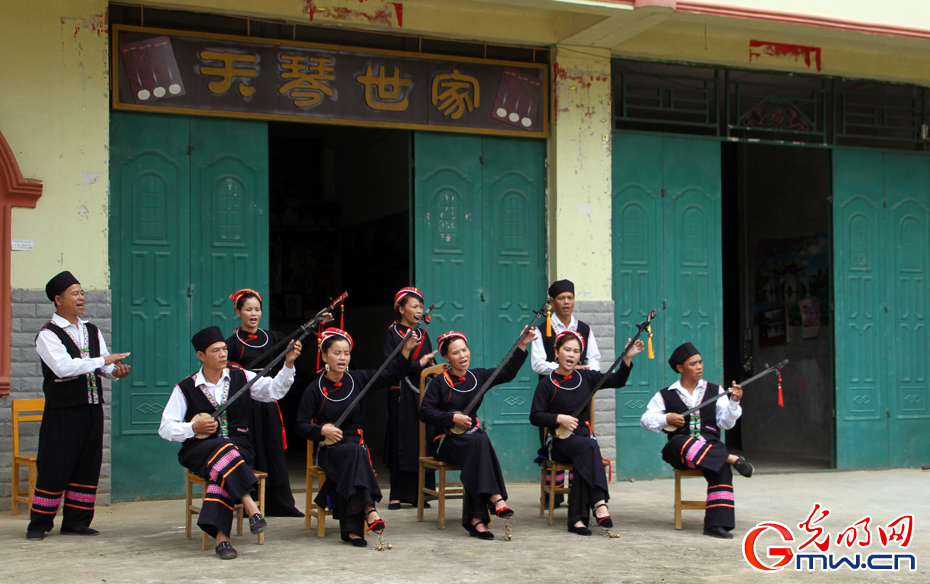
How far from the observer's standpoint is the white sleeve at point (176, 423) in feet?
17.6

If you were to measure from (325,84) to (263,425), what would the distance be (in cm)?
274

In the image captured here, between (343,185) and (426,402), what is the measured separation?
19.7 feet

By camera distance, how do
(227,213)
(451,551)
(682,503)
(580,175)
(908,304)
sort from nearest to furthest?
1. (451,551)
2. (682,503)
3. (227,213)
4. (580,175)
5. (908,304)

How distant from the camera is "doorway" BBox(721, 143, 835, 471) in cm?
985

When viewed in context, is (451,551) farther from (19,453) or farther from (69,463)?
(19,453)

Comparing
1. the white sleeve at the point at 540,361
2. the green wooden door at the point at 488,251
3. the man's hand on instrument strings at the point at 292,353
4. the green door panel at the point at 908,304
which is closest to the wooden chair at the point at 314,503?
the man's hand on instrument strings at the point at 292,353

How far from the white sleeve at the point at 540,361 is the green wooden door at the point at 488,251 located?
122 centimetres

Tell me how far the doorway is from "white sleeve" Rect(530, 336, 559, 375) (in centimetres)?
336

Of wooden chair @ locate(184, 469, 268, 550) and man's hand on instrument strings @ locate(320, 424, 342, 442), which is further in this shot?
man's hand on instrument strings @ locate(320, 424, 342, 442)

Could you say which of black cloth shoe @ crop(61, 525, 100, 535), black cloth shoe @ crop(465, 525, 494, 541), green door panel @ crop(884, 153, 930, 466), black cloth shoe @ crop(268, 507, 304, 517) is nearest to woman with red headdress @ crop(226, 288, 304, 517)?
black cloth shoe @ crop(268, 507, 304, 517)

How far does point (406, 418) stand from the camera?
6980 mm

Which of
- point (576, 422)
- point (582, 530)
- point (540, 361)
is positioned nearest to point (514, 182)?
point (540, 361)

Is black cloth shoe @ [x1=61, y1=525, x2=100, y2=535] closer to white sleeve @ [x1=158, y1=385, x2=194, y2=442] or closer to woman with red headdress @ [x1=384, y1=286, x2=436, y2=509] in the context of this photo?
white sleeve @ [x1=158, y1=385, x2=194, y2=442]

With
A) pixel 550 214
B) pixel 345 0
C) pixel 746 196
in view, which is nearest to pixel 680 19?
pixel 550 214
